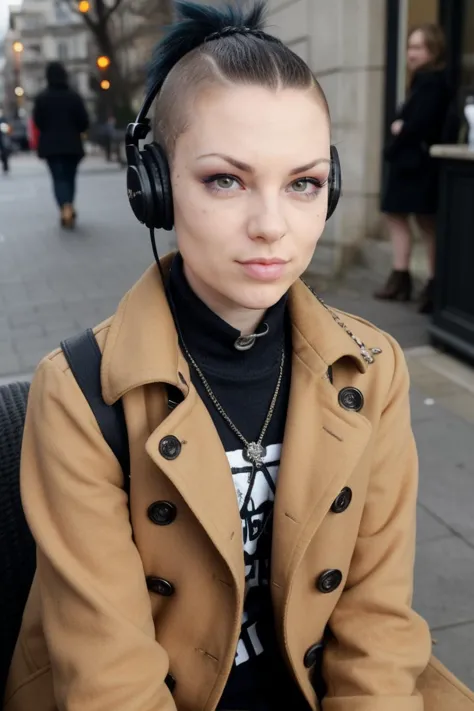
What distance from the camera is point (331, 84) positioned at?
25.3ft

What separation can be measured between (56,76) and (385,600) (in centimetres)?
1123

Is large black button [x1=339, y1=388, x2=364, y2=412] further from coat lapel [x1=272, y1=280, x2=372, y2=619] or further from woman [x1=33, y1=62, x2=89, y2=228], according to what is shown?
woman [x1=33, y1=62, x2=89, y2=228]

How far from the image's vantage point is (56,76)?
11586mm

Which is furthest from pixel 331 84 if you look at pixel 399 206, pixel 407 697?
pixel 407 697

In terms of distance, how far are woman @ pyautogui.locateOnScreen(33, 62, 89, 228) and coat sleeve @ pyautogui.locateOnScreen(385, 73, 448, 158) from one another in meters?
6.30

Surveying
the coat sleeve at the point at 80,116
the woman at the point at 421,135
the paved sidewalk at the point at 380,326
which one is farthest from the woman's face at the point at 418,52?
the coat sleeve at the point at 80,116

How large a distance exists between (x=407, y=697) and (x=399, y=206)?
17.2 ft

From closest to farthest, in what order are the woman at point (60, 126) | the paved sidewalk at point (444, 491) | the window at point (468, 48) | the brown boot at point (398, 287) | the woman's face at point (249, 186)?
the woman's face at point (249, 186)
the paved sidewalk at point (444, 491)
the brown boot at point (398, 287)
the window at point (468, 48)
the woman at point (60, 126)

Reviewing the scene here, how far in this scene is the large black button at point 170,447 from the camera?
145cm

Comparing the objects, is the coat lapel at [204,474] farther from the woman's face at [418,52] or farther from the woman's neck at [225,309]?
the woman's face at [418,52]

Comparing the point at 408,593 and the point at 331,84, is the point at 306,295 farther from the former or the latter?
the point at 331,84

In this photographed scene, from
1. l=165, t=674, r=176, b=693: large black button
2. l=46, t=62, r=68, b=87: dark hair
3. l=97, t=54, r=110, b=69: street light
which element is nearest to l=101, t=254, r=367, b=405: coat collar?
l=165, t=674, r=176, b=693: large black button

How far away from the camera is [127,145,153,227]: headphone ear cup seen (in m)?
1.51

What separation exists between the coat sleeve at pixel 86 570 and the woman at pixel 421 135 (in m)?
5.18
